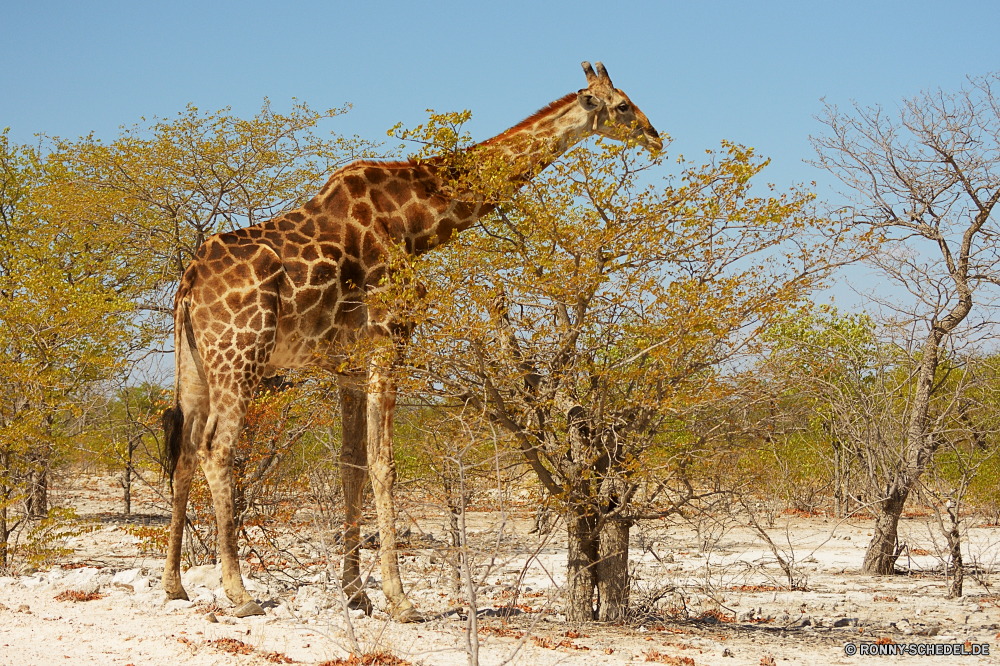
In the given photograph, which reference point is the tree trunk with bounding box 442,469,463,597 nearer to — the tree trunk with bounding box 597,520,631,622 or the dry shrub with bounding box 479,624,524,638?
the dry shrub with bounding box 479,624,524,638

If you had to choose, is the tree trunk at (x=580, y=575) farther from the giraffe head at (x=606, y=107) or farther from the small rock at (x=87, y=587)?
the small rock at (x=87, y=587)

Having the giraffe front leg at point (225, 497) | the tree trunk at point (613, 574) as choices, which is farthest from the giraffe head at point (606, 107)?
the giraffe front leg at point (225, 497)

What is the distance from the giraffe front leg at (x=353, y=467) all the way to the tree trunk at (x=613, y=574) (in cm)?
221

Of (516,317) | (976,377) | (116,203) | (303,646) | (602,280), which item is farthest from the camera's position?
(116,203)

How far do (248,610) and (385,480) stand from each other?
1.57 m

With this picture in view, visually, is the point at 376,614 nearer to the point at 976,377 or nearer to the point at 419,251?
the point at 419,251

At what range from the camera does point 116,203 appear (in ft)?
47.5

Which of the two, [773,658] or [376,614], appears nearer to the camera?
[773,658]

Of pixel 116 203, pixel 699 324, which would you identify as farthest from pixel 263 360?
pixel 116 203

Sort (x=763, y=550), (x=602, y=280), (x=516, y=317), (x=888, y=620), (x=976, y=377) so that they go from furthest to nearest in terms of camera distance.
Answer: (x=763, y=550)
(x=976, y=377)
(x=888, y=620)
(x=516, y=317)
(x=602, y=280)

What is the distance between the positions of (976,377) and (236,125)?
11.6m

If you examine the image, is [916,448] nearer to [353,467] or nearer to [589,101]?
[589,101]

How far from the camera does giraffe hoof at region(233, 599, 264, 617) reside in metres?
7.67

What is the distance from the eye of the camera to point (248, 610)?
7.70m
